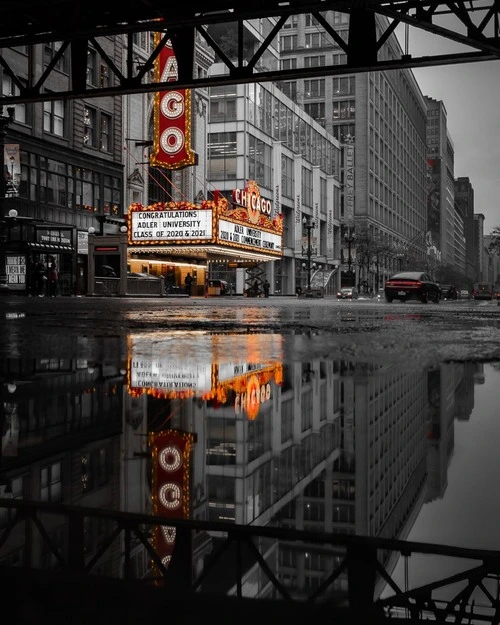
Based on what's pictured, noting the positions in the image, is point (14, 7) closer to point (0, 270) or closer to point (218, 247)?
point (0, 270)

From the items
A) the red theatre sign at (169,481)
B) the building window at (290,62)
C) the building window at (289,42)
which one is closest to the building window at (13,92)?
the red theatre sign at (169,481)

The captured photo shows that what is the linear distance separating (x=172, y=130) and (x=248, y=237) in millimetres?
9982

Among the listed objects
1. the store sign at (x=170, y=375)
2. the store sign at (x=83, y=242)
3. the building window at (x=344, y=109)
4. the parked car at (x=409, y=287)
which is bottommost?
the store sign at (x=170, y=375)

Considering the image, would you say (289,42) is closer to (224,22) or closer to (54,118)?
(54,118)

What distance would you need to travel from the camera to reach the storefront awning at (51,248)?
37.1 meters

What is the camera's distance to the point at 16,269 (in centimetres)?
3338

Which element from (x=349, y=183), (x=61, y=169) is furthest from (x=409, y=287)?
(x=349, y=183)

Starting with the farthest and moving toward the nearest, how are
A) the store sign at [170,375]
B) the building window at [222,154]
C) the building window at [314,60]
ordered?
the building window at [314,60], the building window at [222,154], the store sign at [170,375]

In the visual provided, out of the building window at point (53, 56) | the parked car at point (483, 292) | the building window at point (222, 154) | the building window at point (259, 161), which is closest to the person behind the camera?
the building window at point (53, 56)

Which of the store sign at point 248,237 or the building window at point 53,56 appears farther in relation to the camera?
the store sign at point 248,237

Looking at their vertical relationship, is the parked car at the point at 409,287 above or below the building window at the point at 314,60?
below

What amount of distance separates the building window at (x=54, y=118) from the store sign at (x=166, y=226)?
6.60 metres

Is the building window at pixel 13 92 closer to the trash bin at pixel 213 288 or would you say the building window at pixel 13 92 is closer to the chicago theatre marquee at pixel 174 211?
the chicago theatre marquee at pixel 174 211

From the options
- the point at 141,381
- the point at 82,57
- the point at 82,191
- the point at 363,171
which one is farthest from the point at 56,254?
the point at 363,171
